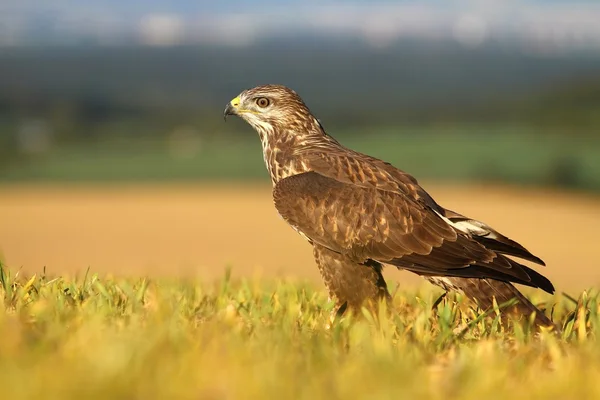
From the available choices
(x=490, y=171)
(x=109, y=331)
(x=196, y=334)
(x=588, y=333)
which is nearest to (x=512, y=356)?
(x=588, y=333)

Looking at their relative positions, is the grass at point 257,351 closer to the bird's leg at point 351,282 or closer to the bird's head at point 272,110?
the bird's leg at point 351,282

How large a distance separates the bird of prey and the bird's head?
678 millimetres

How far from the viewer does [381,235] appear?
23.4 feet

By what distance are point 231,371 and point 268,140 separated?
421cm

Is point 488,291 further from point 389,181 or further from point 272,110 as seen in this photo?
point 272,110

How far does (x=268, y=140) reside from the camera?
833cm

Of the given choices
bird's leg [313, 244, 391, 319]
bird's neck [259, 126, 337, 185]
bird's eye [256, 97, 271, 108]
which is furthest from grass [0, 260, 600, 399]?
bird's eye [256, 97, 271, 108]

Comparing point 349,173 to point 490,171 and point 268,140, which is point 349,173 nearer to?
point 268,140

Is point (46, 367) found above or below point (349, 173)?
below

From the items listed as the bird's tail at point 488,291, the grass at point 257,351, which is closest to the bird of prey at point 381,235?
the bird's tail at point 488,291

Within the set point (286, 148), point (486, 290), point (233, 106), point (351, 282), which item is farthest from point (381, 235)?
point (233, 106)

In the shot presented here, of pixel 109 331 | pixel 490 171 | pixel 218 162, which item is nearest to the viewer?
pixel 109 331

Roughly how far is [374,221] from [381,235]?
0.41 feet

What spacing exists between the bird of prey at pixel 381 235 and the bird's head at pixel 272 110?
0.68 meters
